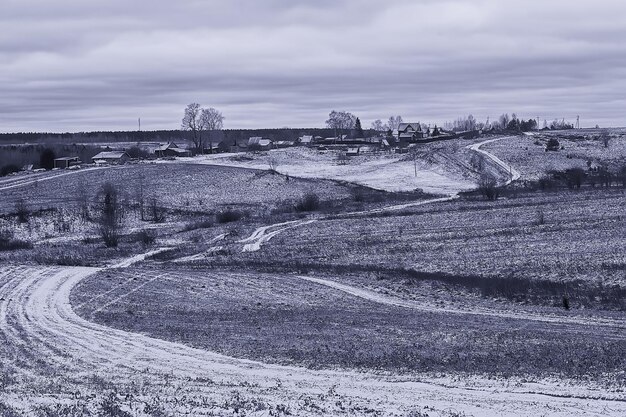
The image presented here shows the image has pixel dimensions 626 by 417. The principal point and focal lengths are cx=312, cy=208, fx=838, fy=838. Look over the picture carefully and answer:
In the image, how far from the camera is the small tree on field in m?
63.6

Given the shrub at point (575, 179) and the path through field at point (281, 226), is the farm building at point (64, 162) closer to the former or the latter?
the path through field at point (281, 226)

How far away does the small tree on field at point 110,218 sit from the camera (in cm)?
6356

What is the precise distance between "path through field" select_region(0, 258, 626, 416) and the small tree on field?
34.2 metres

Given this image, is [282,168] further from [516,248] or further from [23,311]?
[23,311]

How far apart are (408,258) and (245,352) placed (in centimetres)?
2830

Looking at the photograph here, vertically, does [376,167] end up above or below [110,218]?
above

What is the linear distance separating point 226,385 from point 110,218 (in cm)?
5001

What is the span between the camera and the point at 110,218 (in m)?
68.6

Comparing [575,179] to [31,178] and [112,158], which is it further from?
[112,158]

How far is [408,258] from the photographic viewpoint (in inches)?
2077

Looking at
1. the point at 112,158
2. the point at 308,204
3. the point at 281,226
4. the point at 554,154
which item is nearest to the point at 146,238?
the point at 281,226

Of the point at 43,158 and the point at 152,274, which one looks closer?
the point at 152,274

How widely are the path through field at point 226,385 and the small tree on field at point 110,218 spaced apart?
34.2m

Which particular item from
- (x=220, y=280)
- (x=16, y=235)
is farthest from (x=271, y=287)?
(x=16, y=235)
